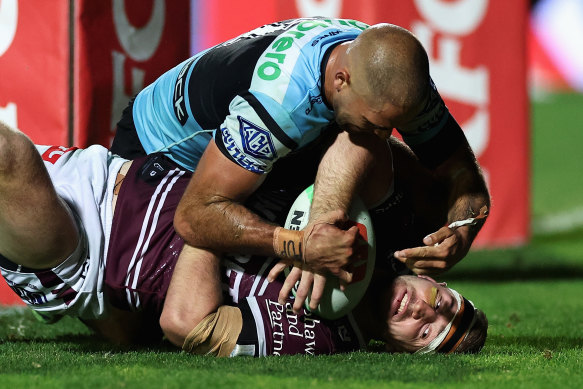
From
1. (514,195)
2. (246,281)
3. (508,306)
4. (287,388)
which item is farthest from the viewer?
(514,195)

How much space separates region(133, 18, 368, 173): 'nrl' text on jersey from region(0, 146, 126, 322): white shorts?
318 mm

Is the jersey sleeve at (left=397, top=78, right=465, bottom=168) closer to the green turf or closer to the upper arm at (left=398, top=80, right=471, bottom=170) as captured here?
the upper arm at (left=398, top=80, right=471, bottom=170)

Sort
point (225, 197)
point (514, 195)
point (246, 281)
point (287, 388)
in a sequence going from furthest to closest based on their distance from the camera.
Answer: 1. point (514, 195)
2. point (246, 281)
3. point (225, 197)
4. point (287, 388)

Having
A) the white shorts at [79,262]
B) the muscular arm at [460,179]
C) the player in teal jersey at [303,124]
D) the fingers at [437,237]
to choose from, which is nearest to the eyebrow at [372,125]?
the player in teal jersey at [303,124]

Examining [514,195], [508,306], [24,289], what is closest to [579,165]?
[514,195]

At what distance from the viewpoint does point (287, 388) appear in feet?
8.83

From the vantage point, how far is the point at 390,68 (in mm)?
3152

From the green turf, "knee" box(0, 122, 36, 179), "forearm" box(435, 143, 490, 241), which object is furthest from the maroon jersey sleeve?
the green turf

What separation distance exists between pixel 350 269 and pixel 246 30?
4.69 m

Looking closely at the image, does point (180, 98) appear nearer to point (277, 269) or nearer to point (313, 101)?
point (313, 101)

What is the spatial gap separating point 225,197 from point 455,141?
1114 mm

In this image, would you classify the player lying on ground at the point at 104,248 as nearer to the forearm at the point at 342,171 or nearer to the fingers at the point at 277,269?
the fingers at the point at 277,269

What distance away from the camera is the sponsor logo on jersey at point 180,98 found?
379cm

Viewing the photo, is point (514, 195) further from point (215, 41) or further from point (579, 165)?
point (579, 165)
